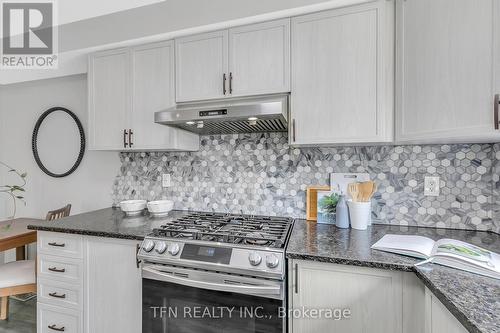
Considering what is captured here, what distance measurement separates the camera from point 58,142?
9.03 ft

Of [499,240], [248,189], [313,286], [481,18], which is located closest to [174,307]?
[313,286]

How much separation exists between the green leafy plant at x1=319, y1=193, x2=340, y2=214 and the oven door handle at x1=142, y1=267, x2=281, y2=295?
75cm

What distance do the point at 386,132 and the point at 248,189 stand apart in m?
1.02

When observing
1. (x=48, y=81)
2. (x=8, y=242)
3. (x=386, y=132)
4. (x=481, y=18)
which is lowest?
Answer: (x=8, y=242)

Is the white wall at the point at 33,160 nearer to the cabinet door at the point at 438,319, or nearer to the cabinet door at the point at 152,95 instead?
the cabinet door at the point at 152,95

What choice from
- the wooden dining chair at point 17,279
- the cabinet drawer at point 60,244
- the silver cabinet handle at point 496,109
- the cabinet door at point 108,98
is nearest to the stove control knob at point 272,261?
the silver cabinet handle at point 496,109

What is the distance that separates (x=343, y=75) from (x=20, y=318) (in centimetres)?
318

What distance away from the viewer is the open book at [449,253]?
3.32ft

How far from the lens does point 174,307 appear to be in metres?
1.40

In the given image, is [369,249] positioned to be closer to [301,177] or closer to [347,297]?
[347,297]

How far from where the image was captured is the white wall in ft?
8.53

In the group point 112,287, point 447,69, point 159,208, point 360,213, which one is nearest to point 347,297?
point 360,213

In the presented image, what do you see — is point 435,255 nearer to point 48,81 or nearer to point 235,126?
point 235,126

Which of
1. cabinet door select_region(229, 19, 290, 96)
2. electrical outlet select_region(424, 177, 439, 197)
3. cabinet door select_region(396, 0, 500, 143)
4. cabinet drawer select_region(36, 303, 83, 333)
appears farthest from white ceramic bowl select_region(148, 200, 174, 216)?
electrical outlet select_region(424, 177, 439, 197)
